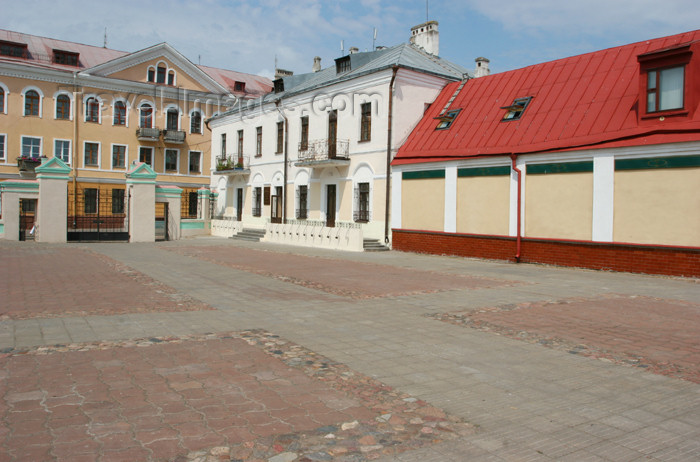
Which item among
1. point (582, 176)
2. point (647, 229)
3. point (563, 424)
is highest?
point (582, 176)

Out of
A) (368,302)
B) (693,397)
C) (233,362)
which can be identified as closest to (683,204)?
(368,302)

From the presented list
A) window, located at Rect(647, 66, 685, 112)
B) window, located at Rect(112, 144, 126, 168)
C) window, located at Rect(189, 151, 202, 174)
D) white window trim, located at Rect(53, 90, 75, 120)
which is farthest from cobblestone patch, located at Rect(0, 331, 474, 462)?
window, located at Rect(189, 151, 202, 174)

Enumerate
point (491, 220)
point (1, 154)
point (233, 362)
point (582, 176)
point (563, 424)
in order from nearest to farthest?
point (563, 424)
point (233, 362)
point (582, 176)
point (491, 220)
point (1, 154)

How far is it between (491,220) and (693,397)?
45.8 ft

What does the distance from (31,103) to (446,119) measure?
3036 cm

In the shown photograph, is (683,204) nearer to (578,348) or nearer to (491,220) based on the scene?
(491,220)

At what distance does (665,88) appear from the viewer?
14695 mm

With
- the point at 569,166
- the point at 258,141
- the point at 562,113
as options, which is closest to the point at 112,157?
the point at 258,141

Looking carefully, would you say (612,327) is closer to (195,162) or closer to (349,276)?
(349,276)

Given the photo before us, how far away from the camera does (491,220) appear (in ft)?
60.6

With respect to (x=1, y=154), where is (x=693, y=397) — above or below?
below

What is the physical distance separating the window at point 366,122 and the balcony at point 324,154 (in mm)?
951

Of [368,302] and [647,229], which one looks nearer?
[368,302]

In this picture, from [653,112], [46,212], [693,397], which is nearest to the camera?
[693,397]
